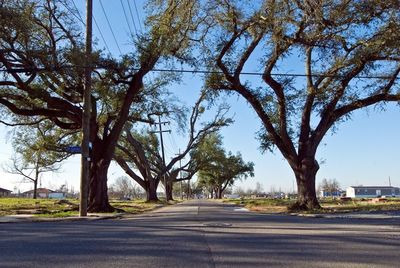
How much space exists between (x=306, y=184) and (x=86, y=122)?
1365 cm

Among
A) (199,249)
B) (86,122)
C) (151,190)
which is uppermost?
(86,122)

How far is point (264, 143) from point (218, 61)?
737 cm

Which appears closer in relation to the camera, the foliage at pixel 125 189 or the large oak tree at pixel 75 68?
the large oak tree at pixel 75 68

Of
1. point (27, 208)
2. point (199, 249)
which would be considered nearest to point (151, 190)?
point (27, 208)

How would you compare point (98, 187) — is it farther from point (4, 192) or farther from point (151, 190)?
point (4, 192)

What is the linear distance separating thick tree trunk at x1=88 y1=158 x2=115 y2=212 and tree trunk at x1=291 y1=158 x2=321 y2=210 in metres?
11.1

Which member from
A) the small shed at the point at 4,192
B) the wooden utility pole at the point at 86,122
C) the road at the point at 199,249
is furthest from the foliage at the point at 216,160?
the small shed at the point at 4,192

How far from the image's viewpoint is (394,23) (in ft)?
76.3

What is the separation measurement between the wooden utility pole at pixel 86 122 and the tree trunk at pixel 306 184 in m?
12.6

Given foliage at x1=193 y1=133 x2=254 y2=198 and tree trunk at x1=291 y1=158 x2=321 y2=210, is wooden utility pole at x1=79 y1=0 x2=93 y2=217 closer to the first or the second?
tree trunk at x1=291 y1=158 x2=321 y2=210

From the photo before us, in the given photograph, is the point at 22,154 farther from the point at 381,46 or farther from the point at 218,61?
the point at 381,46

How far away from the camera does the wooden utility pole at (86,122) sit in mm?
21984

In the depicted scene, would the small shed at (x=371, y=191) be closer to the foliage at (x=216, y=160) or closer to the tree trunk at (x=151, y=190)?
the foliage at (x=216, y=160)

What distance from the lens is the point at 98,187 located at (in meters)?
28.2
